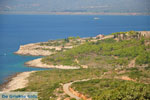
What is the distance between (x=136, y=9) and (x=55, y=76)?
162122 millimetres

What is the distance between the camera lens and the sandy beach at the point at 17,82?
33.6 m

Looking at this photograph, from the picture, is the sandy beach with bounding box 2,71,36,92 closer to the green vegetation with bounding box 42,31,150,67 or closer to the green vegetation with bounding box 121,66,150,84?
the green vegetation with bounding box 42,31,150,67

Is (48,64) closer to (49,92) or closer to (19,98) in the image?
(49,92)

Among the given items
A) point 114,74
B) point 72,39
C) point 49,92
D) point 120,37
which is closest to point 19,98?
point 49,92

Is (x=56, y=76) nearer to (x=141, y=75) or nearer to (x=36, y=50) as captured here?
(x=141, y=75)

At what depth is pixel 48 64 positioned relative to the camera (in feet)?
154

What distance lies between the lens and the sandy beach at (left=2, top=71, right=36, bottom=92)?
1321 inches

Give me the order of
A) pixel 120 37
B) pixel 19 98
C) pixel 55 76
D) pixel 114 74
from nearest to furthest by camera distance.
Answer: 1. pixel 19 98
2. pixel 114 74
3. pixel 55 76
4. pixel 120 37

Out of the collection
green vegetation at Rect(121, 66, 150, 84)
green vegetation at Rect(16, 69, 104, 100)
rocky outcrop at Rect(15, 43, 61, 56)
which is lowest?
rocky outcrop at Rect(15, 43, 61, 56)

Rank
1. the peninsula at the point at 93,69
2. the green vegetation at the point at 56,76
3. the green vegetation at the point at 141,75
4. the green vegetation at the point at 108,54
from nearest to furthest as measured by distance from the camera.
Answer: the peninsula at the point at 93,69 → the green vegetation at the point at 141,75 → the green vegetation at the point at 56,76 → the green vegetation at the point at 108,54

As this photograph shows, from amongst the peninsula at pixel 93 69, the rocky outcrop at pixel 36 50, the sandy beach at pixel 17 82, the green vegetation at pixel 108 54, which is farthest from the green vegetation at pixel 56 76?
the rocky outcrop at pixel 36 50

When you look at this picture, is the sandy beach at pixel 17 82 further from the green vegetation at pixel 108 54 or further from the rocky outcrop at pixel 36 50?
the rocky outcrop at pixel 36 50

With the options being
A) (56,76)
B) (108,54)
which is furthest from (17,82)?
(108,54)

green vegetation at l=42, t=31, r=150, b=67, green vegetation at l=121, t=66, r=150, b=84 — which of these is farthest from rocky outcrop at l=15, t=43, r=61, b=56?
green vegetation at l=121, t=66, r=150, b=84
